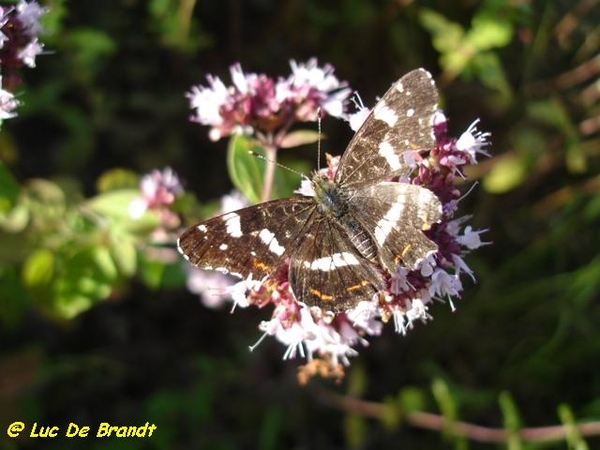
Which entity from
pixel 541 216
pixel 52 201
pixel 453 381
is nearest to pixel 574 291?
pixel 541 216

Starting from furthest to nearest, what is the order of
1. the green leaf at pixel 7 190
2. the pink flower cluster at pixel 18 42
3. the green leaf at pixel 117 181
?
the green leaf at pixel 117 181 → the green leaf at pixel 7 190 → the pink flower cluster at pixel 18 42

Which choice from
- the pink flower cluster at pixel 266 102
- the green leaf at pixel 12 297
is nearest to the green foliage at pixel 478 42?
the pink flower cluster at pixel 266 102

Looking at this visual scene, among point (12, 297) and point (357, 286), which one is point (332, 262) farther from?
point (12, 297)

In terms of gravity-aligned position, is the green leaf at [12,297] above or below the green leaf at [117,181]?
below

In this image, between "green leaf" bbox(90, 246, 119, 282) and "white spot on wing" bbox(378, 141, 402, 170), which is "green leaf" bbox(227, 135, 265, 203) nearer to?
"white spot on wing" bbox(378, 141, 402, 170)

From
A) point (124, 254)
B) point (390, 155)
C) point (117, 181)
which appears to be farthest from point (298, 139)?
point (117, 181)

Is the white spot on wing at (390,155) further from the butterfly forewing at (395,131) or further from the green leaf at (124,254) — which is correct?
the green leaf at (124,254)

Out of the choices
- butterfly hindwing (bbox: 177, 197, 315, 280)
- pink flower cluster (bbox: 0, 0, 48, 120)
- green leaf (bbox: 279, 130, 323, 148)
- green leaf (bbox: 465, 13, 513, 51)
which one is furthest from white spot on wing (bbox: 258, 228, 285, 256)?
green leaf (bbox: 465, 13, 513, 51)
